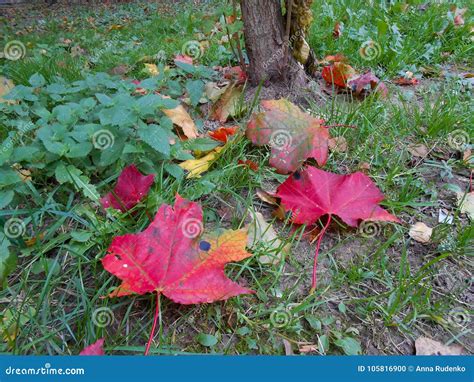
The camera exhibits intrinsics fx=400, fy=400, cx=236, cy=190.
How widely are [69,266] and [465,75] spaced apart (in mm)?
2312

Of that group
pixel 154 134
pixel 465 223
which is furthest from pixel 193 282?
pixel 465 223

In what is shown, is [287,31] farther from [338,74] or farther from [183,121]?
[183,121]

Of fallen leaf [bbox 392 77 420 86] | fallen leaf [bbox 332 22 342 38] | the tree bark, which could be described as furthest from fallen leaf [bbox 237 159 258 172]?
fallen leaf [bbox 332 22 342 38]

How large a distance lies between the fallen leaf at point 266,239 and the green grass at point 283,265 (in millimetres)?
22

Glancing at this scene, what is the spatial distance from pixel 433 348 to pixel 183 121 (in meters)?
1.24

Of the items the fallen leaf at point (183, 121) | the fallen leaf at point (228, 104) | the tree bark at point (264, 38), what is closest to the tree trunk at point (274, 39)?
the tree bark at point (264, 38)

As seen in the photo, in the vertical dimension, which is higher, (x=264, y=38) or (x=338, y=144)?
(x=264, y=38)

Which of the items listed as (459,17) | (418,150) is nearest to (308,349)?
(418,150)

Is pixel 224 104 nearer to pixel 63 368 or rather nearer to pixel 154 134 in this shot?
pixel 154 134

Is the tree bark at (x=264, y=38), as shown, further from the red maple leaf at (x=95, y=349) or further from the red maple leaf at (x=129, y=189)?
the red maple leaf at (x=95, y=349)

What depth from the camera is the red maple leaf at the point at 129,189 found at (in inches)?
52.7

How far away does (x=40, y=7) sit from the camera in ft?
19.3

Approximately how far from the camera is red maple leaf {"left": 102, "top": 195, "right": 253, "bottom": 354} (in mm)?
1043

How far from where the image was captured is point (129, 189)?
52.9 inches
